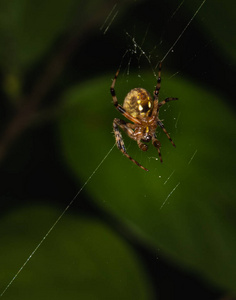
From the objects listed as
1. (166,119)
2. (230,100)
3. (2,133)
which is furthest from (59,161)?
(230,100)

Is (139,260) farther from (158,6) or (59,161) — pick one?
(158,6)

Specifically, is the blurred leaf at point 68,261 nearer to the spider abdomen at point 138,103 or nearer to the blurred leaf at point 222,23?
the spider abdomen at point 138,103

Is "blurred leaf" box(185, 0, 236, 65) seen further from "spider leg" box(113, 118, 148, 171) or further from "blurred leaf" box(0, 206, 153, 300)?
"blurred leaf" box(0, 206, 153, 300)

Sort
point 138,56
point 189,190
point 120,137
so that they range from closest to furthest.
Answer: point 189,190
point 120,137
point 138,56

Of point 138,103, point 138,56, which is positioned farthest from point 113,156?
point 138,56

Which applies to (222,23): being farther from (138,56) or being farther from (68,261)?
(68,261)

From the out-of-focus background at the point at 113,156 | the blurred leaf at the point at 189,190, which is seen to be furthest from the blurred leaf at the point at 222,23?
the blurred leaf at the point at 189,190
